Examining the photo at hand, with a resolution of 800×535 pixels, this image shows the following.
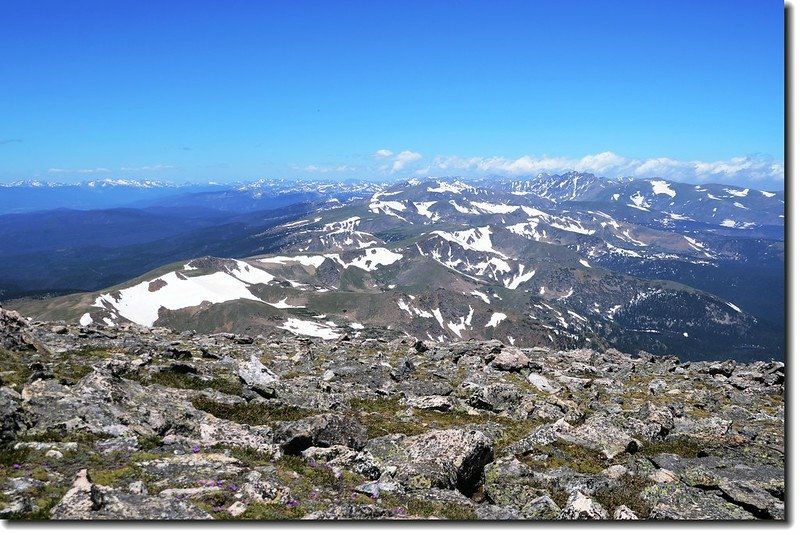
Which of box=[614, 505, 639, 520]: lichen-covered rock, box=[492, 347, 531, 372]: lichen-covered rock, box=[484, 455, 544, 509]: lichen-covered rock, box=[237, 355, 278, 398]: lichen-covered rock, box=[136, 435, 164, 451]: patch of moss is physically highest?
box=[136, 435, 164, 451]: patch of moss

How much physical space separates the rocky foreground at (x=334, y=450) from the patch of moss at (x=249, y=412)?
0.12m

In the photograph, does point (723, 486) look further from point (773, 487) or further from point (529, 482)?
point (529, 482)

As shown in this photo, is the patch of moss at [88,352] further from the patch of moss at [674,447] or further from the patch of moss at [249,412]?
the patch of moss at [674,447]

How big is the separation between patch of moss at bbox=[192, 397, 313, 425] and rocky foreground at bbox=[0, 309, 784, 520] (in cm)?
12

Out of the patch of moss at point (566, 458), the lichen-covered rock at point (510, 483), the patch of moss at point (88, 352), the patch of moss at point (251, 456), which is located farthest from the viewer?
the patch of moss at point (88, 352)

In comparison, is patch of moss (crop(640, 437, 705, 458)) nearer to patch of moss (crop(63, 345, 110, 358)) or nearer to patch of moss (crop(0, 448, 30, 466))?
patch of moss (crop(0, 448, 30, 466))

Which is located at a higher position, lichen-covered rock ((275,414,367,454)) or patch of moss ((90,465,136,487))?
patch of moss ((90,465,136,487))

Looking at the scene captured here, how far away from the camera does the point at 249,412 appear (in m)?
21.9

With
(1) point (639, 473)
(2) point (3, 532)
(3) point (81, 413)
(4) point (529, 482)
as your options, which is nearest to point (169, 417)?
(3) point (81, 413)

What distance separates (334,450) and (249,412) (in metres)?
7.19

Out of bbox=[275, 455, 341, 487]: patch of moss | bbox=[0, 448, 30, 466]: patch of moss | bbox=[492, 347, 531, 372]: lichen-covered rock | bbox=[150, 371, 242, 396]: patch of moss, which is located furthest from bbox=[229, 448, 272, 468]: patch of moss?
bbox=[492, 347, 531, 372]: lichen-covered rock

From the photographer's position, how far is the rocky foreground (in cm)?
1220

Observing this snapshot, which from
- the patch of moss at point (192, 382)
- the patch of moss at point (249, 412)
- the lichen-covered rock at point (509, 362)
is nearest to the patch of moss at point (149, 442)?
the patch of moss at point (249, 412)

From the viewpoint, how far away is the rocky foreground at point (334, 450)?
12.2m
